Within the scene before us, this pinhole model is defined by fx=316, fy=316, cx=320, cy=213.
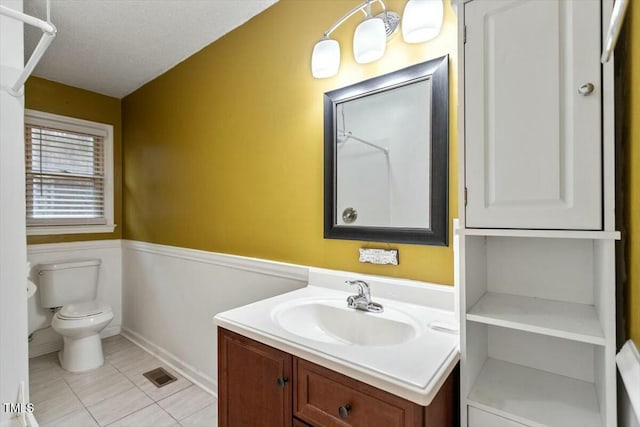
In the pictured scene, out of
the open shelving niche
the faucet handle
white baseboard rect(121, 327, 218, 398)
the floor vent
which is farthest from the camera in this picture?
the floor vent

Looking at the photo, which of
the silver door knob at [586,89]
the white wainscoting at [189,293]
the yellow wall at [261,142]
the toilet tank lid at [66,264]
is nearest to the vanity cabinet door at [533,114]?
the silver door knob at [586,89]

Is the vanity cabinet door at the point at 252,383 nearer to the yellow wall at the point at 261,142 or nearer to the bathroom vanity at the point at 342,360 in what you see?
the bathroom vanity at the point at 342,360

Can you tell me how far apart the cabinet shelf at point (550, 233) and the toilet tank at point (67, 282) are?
123 inches

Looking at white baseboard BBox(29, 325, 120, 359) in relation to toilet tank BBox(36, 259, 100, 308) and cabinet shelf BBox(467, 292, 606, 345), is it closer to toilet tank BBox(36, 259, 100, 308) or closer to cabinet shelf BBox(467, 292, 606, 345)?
toilet tank BBox(36, 259, 100, 308)

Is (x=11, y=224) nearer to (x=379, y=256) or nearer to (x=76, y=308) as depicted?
(x=76, y=308)

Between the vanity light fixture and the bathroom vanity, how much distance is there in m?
0.90

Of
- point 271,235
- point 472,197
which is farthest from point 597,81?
point 271,235

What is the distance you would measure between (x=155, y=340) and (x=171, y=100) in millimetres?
1998

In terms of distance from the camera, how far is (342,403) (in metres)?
0.84

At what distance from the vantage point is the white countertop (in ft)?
2.45

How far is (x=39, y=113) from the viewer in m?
2.68

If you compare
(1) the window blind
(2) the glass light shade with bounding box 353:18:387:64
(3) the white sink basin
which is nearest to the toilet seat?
(1) the window blind

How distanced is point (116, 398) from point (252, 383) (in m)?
1.63

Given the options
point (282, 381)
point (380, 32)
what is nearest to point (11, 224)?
point (282, 381)
